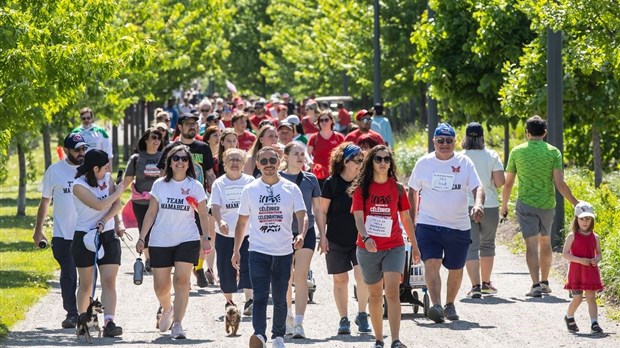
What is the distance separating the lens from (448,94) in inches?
941

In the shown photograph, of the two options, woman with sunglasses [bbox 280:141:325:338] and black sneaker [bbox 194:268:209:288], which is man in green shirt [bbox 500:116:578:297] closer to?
woman with sunglasses [bbox 280:141:325:338]

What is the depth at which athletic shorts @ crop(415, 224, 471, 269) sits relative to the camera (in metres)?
13.6

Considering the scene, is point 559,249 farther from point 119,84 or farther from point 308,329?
point 119,84

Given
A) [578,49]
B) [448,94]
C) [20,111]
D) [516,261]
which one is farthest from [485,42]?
[20,111]

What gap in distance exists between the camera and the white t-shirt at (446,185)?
13508mm

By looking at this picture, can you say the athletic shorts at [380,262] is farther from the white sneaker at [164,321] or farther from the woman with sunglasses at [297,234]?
the white sneaker at [164,321]

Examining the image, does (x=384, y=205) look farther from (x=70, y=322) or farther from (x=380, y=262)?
(x=70, y=322)

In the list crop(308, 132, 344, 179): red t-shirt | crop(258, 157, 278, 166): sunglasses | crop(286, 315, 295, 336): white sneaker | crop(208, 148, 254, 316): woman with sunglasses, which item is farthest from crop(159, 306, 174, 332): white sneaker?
crop(308, 132, 344, 179): red t-shirt

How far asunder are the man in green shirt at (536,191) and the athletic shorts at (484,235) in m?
0.16

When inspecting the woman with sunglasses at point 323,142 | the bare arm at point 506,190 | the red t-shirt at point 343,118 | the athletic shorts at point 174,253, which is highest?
the red t-shirt at point 343,118

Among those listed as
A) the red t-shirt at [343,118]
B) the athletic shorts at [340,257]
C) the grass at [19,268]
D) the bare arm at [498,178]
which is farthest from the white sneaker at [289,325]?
the red t-shirt at [343,118]

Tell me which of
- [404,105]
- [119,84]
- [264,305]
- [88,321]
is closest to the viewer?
[264,305]

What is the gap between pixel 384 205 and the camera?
38.9 feet

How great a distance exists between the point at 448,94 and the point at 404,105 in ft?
85.2
